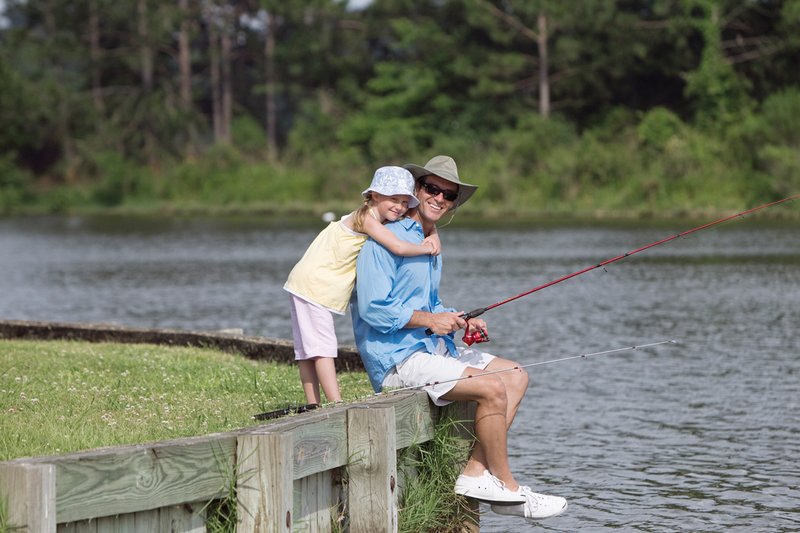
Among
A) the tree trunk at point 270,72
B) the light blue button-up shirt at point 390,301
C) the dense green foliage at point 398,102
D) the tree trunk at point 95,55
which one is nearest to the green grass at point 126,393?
the light blue button-up shirt at point 390,301

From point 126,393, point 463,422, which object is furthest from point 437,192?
point 126,393

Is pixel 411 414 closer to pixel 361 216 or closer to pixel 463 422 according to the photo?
pixel 463 422

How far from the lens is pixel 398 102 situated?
6519 centimetres

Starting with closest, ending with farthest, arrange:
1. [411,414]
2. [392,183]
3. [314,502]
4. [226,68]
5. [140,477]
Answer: [140,477], [314,502], [411,414], [392,183], [226,68]

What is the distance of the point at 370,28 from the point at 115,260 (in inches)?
1384

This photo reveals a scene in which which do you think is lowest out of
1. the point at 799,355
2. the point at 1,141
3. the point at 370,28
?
the point at 799,355

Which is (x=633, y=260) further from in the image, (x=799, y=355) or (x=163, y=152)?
(x=163, y=152)

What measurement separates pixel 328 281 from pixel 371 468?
1.56 m

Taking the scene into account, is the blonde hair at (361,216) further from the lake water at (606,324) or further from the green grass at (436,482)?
the lake water at (606,324)

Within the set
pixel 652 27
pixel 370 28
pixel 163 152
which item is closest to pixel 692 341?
pixel 652 27

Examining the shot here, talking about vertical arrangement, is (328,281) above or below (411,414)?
above

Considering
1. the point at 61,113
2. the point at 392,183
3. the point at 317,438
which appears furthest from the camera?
the point at 61,113

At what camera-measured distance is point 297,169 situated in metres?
64.6

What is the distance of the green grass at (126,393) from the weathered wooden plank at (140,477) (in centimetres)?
91
